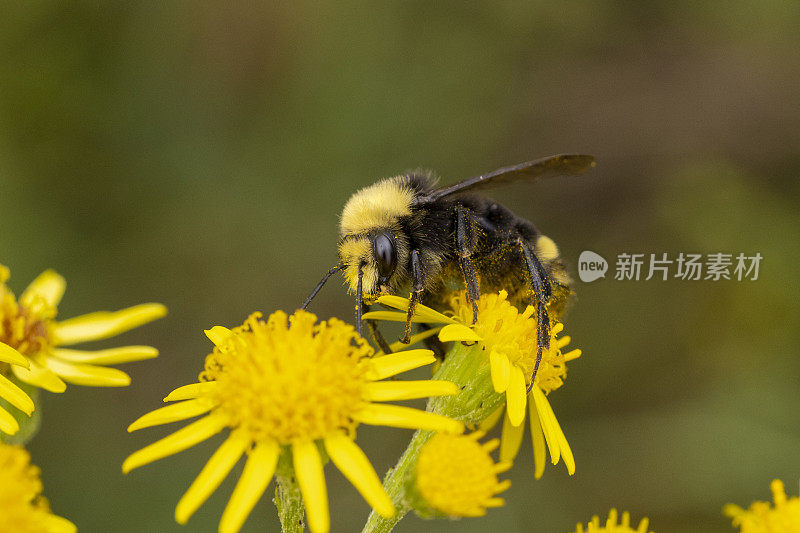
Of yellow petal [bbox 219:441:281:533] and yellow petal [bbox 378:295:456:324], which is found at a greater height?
yellow petal [bbox 378:295:456:324]

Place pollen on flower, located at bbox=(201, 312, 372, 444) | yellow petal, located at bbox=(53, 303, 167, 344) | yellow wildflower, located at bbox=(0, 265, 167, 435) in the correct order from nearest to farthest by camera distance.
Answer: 1. pollen on flower, located at bbox=(201, 312, 372, 444)
2. yellow wildflower, located at bbox=(0, 265, 167, 435)
3. yellow petal, located at bbox=(53, 303, 167, 344)

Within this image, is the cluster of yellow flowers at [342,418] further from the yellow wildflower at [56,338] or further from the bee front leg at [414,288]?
the yellow wildflower at [56,338]

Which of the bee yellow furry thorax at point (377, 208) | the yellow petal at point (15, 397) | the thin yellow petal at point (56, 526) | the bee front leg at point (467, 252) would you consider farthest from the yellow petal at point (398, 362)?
the yellow petal at point (15, 397)

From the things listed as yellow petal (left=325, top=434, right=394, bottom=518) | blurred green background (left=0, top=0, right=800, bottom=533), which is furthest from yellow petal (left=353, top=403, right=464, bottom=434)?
blurred green background (left=0, top=0, right=800, bottom=533)

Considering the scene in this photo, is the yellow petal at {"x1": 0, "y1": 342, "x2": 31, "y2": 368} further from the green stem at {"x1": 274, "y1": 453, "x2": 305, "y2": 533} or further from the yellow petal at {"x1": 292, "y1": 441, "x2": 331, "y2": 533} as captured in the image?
the yellow petal at {"x1": 292, "y1": 441, "x2": 331, "y2": 533}

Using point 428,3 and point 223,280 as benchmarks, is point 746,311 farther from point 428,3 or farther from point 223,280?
point 223,280

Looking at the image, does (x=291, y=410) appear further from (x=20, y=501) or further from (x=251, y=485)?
(x=20, y=501)
